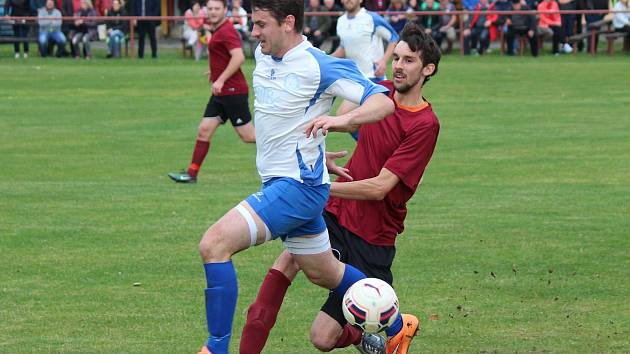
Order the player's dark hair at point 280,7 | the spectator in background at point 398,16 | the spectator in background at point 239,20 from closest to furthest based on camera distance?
the player's dark hair at point 280,7 → the spectator in background at point 398,16 → the spectator in background at point 239,20

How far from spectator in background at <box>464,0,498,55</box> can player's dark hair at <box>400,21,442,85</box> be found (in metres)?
25.8

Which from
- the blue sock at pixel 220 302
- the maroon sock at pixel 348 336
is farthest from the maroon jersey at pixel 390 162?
Answer: the blue sock at pixel 220 302

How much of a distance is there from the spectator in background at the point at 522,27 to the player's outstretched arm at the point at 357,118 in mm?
26244

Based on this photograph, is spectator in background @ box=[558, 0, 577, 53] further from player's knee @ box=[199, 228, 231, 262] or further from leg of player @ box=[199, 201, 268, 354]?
player's knee @ box=[199, 228, 231, 262]

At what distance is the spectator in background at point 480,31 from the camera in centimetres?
3272

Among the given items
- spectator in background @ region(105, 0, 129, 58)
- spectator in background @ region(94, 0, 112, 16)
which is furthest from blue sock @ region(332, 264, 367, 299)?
spectator in background @ region(94, 0, 112, 16)

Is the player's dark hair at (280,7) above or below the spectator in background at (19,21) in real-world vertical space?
above

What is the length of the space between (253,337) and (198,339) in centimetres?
88

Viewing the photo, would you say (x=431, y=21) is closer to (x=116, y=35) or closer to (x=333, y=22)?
(x=333, y=22)

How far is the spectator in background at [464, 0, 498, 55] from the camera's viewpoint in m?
32.7

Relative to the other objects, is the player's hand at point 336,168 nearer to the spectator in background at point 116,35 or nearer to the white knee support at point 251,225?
the white knee support at point 251,225

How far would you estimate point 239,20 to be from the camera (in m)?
32.5

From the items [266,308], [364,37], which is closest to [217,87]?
[364,37]

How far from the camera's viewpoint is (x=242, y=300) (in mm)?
8734
